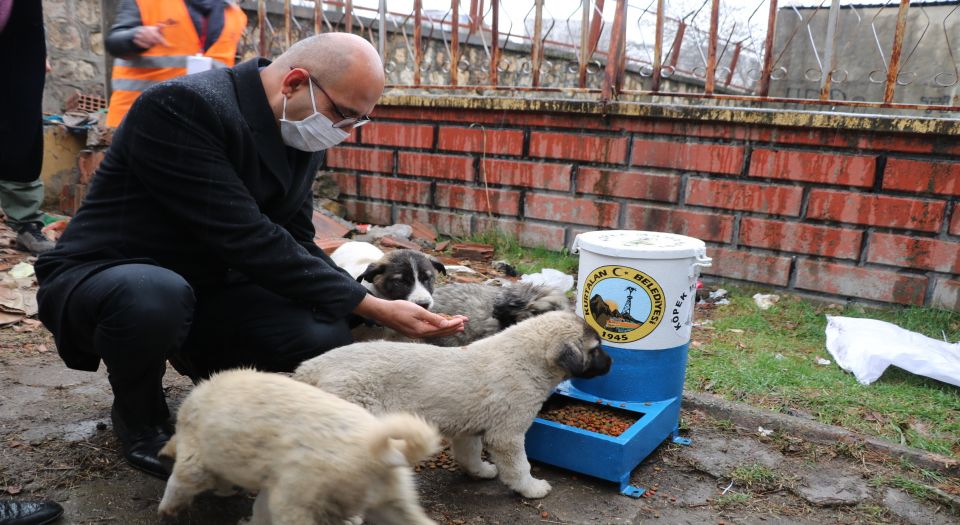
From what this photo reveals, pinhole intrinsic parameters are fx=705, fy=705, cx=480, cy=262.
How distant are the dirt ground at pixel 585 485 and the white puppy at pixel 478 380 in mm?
177

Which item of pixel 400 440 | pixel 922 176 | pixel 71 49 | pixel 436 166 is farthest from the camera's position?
pixel 71 49

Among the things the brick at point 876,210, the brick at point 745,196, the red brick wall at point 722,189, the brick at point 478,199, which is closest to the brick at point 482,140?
the red brick wall at point 722,189

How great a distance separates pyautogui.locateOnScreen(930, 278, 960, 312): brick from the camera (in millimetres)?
5223

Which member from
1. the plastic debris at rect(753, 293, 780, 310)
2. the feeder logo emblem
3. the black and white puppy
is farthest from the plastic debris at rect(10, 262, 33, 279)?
the plastic debris at rect(753, 293, 780, 310)

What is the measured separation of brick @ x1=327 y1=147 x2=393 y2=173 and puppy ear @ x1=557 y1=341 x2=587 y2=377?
4.92m

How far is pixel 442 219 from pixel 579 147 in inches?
69.4

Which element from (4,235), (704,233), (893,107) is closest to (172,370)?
(4,235)

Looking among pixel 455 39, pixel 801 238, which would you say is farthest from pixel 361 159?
pixel 801 238

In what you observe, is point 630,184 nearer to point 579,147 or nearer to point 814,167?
point 579,147

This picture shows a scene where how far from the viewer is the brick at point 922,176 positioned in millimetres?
5109

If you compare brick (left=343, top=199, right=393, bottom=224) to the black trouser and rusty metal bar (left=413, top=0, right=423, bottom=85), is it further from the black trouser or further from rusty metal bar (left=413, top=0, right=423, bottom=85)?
the black trouser

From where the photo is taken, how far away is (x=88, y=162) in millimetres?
7562

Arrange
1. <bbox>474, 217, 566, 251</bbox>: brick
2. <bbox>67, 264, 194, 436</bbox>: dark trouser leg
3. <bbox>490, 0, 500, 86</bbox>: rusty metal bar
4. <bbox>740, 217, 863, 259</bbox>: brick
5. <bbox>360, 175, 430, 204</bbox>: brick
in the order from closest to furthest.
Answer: <bbox>67, 264, 194, 436</bbox>: dark trouser leg → <bbox>740, 217, 863, 259</bbox>: brick → <bbox>474, 217, 566, 251</bbox>: brick → <bbox>490, 0, 500, 86</bbox>: rusty metal bar → <bbox>360, 175, 430, 204</bbox>: brick

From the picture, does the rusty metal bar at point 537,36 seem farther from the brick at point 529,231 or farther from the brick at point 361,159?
the brick at point 361,159
